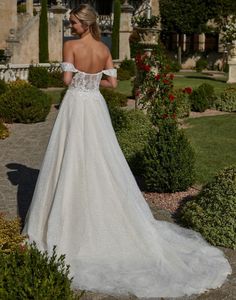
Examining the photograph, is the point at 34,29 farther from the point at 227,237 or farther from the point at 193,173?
the point at 227,237

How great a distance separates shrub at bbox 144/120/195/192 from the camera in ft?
24.8

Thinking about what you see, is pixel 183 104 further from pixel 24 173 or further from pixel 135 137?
pixel 24 173

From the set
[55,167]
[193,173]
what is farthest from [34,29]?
[55,167]

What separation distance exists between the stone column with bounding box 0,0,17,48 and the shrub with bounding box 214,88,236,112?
20427mm

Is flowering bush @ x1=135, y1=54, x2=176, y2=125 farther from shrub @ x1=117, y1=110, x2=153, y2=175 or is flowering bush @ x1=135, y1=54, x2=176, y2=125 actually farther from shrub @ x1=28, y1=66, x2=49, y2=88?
shrub @ x1=28, y1=66, x2=49, y2=88

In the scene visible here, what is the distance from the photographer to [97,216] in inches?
202

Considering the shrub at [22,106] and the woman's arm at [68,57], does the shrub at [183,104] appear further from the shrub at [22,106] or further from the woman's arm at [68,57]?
the woman's arm at [68,57]

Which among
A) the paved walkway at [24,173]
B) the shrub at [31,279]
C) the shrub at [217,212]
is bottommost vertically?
the paved walkway at [24,173]

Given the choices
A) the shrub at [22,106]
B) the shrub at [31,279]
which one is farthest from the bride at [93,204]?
the shrub at [22,106]

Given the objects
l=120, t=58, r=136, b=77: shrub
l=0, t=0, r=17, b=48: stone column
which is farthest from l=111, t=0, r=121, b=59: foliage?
l=0, t=0, r=17, b=48: stone column

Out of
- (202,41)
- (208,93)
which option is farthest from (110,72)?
(202,41)

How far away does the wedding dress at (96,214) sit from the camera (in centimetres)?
498

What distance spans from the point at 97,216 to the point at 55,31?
2889 centimetres

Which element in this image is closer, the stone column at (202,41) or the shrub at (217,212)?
the shrub at (217,212)
